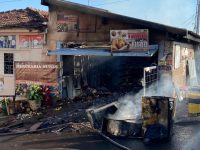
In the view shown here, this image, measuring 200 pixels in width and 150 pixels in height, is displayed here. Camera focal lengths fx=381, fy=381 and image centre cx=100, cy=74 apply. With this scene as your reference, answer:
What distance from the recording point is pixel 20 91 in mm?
18156

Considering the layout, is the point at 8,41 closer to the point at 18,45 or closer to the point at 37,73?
the point at 18,45

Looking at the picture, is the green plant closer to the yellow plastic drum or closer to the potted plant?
the potted plant

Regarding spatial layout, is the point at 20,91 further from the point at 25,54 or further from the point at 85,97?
the point at 85,97

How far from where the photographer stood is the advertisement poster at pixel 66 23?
17.4 metres

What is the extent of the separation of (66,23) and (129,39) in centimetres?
→ 333

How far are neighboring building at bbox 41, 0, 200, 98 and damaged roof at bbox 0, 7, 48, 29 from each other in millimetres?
907

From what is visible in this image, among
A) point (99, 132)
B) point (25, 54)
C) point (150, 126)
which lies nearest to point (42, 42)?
point (25, 54)

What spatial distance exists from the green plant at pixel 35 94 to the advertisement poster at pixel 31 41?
199cm

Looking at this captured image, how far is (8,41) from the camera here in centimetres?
1827

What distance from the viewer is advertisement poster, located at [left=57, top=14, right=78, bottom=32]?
1741 centimetres

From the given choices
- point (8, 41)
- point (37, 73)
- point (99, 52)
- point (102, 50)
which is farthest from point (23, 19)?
point (99, 52)

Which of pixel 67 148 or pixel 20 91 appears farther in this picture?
pixel 20 91

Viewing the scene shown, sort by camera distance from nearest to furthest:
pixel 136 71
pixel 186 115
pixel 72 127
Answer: pixel 72 127
pixel 186 115
pixel 136 71

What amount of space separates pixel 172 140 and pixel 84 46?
6.91 meters
